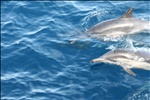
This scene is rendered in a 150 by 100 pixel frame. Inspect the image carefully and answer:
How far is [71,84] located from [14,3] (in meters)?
8.96

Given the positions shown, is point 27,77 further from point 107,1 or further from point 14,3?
point 107,1

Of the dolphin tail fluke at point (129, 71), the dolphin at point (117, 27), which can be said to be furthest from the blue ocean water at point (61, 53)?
the dolphin at point (117, 27)

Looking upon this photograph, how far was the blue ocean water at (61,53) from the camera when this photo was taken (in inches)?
562

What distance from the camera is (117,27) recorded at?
18.0m

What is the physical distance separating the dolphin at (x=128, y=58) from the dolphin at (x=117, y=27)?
2.49 m

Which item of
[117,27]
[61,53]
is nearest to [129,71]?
[61,53]

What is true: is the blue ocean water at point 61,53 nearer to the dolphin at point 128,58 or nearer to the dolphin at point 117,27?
the dolphin at point 128,58

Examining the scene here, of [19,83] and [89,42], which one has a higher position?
[89,42]

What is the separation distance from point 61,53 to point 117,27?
3485 millimetres

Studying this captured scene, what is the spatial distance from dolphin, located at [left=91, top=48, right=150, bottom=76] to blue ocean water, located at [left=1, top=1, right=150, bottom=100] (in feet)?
0.96

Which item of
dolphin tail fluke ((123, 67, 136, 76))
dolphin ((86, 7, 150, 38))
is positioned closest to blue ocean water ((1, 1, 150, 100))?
dolphin tail fluke ((123, 67, 136, 76))

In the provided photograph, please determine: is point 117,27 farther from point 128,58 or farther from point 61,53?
point 61,53

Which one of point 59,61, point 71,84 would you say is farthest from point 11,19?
point 71,84

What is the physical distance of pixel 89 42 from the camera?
57.3 ft
